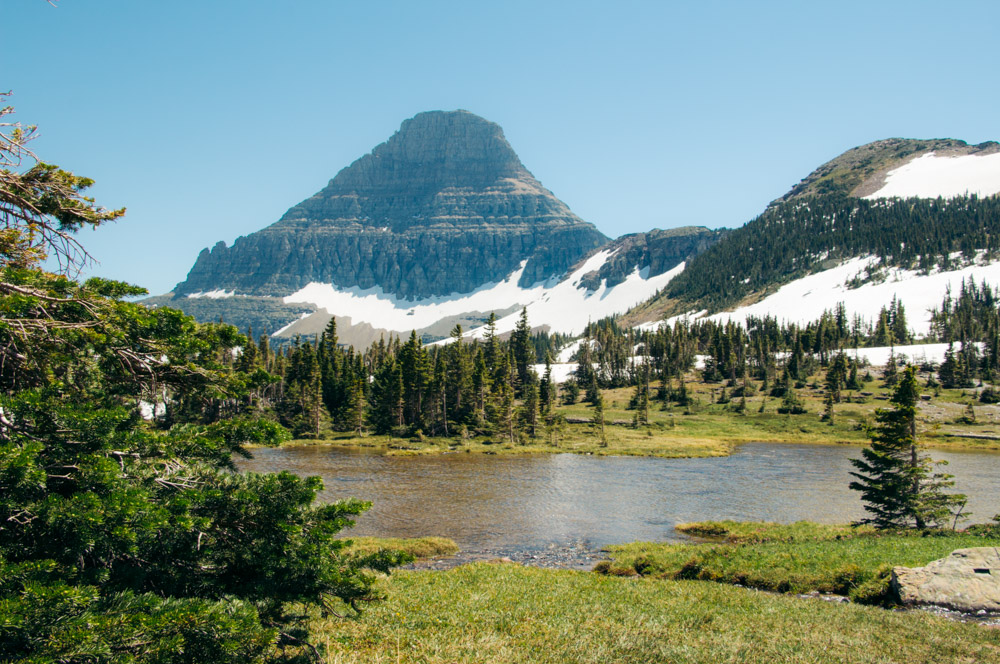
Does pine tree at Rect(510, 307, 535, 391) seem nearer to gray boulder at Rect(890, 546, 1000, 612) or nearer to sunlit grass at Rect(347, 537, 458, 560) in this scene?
sunlit grass at Rect(347, 537, 458, 560)

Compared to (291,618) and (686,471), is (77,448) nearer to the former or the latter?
(291,618)

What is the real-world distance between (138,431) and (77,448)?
0.89 meters

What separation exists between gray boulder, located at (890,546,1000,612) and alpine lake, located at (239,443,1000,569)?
13565 mm

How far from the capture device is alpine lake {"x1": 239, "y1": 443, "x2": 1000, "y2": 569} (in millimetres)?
34344

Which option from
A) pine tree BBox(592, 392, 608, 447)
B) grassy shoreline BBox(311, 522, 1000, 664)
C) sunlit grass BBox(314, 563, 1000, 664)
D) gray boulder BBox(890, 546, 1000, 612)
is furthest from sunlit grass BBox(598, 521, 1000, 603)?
pine tree BBox(592, 392, 608, 447)

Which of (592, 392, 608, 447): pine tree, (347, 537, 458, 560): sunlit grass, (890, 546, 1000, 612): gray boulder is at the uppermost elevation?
(890, 546, 1000, 612): gray boulder

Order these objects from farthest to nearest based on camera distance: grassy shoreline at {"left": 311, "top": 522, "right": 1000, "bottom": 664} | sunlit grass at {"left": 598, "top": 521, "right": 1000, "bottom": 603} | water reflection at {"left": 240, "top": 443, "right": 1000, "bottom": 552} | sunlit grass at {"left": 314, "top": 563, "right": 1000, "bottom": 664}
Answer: water reflection at {"left": 240, "top": 443, "right": 1000, "bottom": 552}, sunlit grass at {"left": 598, "top": 521, "right": 1000, "bottom": 603}, grassy shoreline at {"left": 311, "top": 522, "right": 1000, "bottom": 664}, sunlit grass at {"left": 314, "top": 563, "right": 1000, "bottom": 664}

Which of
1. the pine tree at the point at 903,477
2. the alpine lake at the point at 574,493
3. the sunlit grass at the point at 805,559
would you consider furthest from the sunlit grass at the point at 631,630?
the pine tree at the point at 903,477

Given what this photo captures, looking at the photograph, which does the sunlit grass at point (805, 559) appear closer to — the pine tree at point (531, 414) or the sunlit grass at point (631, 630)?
the sunlit grass at point (631, 630)

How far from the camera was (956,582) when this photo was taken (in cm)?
1828

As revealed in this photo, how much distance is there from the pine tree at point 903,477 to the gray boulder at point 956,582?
10954 mm

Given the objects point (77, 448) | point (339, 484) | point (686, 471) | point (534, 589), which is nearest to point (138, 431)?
point (77, 448)

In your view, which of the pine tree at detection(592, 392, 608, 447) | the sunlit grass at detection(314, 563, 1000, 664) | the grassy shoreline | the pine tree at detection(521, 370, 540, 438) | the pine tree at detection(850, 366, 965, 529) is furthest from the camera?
the pine tree at detection(521, 370, 540, 438)

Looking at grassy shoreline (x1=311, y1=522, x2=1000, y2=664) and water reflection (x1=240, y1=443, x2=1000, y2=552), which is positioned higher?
grassy shoreline (x1=311, y1=522, x2=1000, y2=664)
